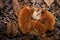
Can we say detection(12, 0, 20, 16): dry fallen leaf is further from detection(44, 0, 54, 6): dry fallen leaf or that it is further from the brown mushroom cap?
detection(44, 0, 54, 6): dry fallen leaf

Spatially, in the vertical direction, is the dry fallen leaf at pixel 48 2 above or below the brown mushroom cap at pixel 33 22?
above

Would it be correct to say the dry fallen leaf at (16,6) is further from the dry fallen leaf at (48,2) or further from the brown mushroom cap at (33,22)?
the dry fallen leaf at (48,2)

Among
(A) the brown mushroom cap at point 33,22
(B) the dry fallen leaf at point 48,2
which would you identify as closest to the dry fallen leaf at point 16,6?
(A) the brown mushroom cap at point 33,22

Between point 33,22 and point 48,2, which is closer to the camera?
point 33,22

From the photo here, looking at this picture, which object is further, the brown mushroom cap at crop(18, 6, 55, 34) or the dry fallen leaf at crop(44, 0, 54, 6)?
the dry fallen leaf at crop(44, 0, 54, 6)

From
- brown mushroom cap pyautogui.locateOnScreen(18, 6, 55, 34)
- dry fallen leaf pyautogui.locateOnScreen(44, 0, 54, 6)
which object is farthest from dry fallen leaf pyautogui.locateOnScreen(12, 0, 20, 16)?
dry fallen leaf pyautogui.locateOnScreen(44, 0, 54, 6)

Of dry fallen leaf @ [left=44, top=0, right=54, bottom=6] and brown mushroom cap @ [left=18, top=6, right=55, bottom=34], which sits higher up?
dry fallen leaf @ [left=44, top=0, right=54, bottom=6]

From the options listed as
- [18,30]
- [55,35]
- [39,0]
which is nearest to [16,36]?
[18,30]

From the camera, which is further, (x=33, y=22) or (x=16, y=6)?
(x=16, y=6)
